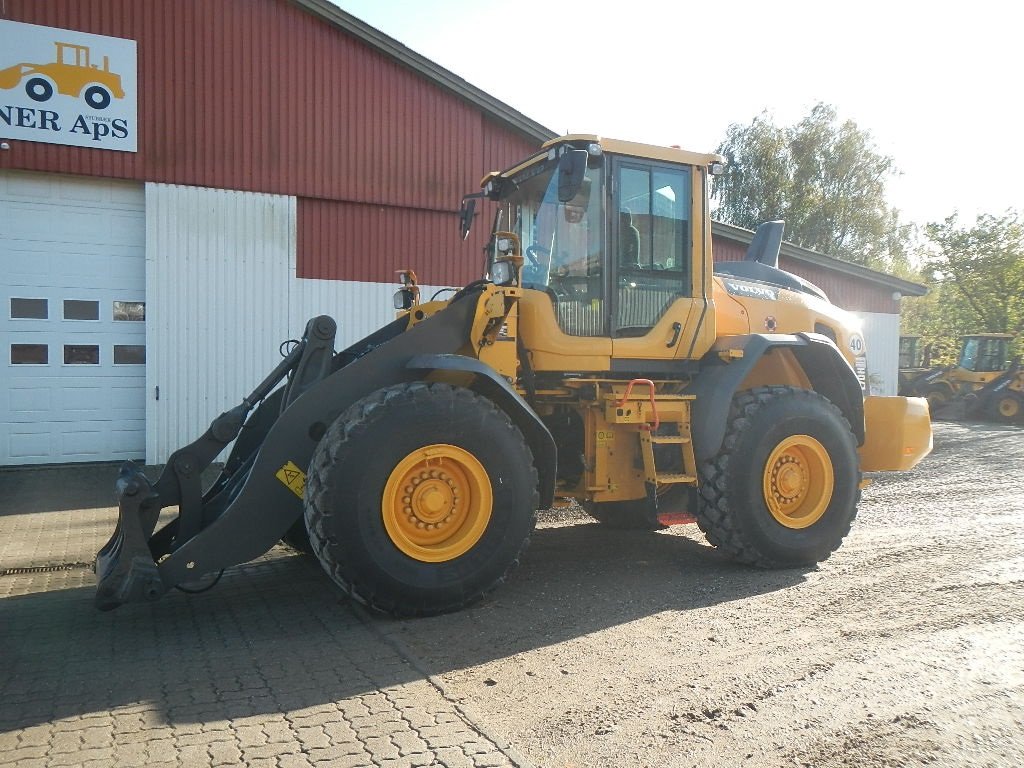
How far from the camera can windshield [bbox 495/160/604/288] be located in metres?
6.00

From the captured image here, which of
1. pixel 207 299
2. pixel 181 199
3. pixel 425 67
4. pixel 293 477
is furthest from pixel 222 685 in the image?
pixel 425 67

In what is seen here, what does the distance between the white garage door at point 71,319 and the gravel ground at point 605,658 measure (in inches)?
178

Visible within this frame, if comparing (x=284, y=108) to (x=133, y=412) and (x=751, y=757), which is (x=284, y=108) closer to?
(x=133, y=412)

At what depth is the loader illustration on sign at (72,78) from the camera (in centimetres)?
1057

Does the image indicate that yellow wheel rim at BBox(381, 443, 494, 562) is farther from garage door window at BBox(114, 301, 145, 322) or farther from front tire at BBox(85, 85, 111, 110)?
front tire at BBox(85, 85, 111, 110)

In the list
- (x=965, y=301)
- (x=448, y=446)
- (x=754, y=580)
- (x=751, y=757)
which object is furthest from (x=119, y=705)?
(x=965, y=301)

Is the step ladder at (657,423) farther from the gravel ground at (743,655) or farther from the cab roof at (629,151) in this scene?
the cab roof at (629,151)

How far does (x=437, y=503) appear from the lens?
16.3 feet

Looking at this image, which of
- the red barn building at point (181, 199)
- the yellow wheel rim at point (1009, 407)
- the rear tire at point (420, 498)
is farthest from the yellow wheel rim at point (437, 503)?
the yellow wheel rim at point (1009, 407)

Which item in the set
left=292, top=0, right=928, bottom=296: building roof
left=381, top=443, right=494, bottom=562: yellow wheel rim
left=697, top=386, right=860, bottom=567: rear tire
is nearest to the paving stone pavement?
left=381, top=443, right=494, bottom=562: yellow wheel rim

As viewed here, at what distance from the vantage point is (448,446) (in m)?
4.94

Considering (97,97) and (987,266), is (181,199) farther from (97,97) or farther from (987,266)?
(987,266)

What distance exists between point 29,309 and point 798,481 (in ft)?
31.9

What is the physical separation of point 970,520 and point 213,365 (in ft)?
30.8
